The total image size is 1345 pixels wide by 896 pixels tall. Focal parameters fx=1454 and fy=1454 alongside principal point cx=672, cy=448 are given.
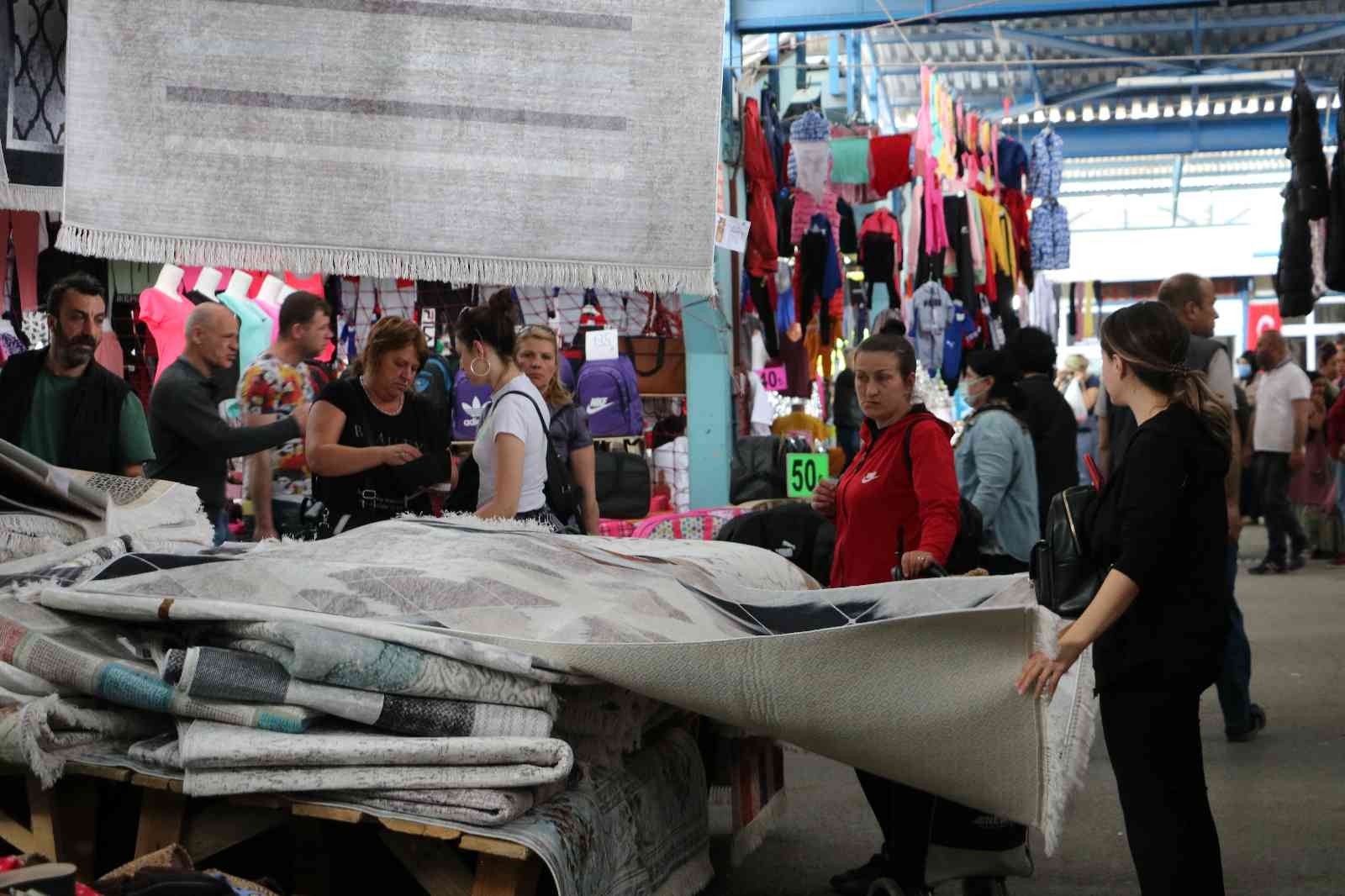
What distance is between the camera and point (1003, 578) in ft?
10.2

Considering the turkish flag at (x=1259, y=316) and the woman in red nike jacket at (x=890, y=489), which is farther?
the turkish flag at (x=1259, y=316)

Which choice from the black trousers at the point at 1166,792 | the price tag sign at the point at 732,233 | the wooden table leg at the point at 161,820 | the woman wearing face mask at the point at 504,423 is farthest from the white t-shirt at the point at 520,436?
the price tag sign at the point at 732,233

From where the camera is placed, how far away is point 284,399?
5062 millimetres

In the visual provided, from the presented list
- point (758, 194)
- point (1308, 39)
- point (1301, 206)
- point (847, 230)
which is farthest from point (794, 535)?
point (1308, 39)

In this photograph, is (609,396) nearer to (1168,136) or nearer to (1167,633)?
(1167,633)

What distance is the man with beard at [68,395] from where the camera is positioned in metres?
3.93

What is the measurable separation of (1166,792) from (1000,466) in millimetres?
2509

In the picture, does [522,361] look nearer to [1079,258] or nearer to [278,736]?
[278,736]

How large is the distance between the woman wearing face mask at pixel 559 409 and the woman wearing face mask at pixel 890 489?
136 cm

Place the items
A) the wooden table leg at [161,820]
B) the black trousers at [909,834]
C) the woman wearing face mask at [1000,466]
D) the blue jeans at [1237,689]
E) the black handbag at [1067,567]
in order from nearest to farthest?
1. the wooden table leg at [161,820]
2. the black handbag at [1067,567]
3. the black trousers at [909,834]
4. the woman wearing face mask at [1000,466]
5. the blue jeans at [1237,689]

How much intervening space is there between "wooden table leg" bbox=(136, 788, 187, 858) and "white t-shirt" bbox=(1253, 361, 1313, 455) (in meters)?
9.43

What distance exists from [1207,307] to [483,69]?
3.34 metres

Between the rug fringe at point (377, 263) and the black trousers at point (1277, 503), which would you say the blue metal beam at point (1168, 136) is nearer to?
the black trousers at point (1277, 503)

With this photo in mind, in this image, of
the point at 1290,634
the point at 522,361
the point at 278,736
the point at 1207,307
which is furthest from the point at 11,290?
the point at 1290,634
